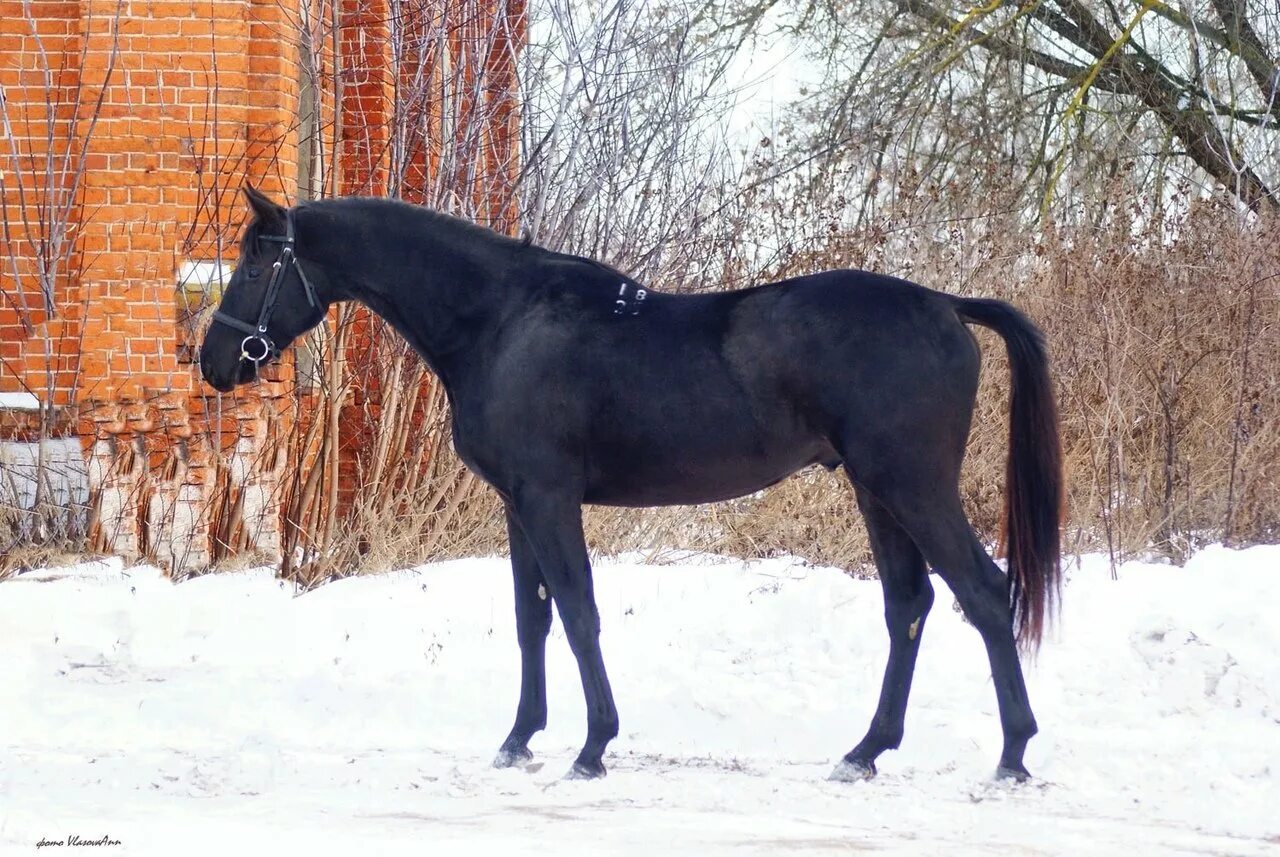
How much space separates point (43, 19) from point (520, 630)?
6308mm

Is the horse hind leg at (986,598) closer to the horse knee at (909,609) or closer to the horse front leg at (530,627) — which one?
the horse knee at (909,609)

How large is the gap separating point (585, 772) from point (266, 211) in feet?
7.72

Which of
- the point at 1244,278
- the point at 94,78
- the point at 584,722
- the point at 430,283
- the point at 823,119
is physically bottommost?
the point at 584,722

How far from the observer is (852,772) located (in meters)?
5.01

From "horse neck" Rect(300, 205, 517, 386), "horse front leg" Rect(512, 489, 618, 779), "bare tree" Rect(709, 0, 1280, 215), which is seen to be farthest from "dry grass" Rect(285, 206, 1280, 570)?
"bare tree" Rect(709, 0, 1280, 215)

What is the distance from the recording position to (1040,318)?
10.2 m

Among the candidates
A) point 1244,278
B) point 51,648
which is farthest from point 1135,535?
point 51,648

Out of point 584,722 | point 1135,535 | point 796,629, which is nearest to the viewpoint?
point 584,722

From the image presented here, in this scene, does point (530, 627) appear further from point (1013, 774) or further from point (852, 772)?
point (1013, 774)

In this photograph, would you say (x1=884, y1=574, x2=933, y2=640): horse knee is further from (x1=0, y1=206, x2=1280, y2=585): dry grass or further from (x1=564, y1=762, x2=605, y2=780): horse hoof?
(x1=0, y1=206, x2=1280, y2=585): dry grass

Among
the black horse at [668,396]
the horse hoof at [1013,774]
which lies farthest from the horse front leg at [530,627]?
the horse hoof at [1013,774]

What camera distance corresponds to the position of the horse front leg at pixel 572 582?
506 centimetres

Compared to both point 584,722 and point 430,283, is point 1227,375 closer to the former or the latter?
point 584,722

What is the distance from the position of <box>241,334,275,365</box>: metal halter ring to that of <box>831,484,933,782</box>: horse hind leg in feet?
7.33
